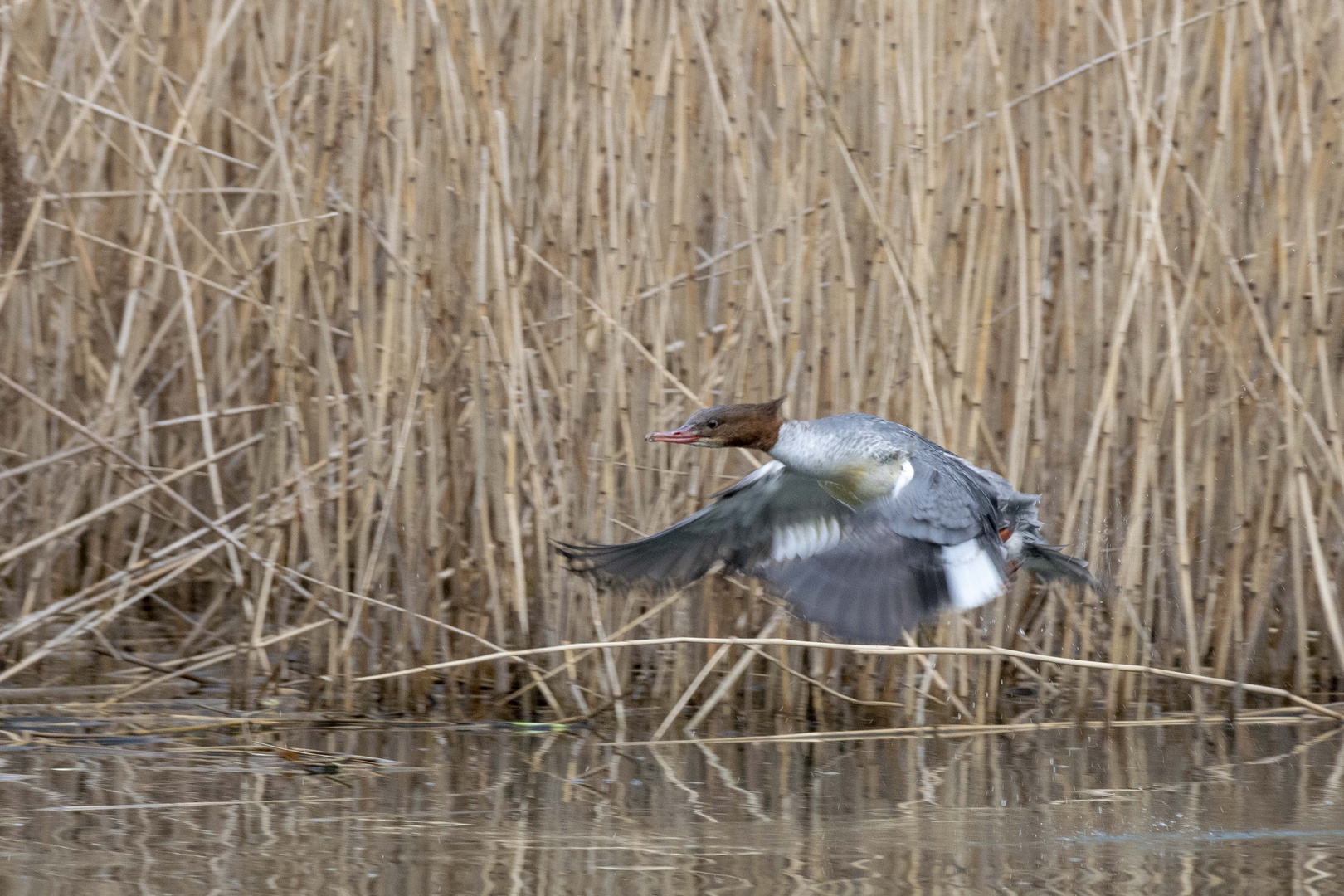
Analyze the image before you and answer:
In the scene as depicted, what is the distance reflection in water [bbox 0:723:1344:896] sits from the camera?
85.3 inches

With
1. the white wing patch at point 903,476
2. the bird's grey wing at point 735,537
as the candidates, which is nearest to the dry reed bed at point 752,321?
the bird's grey wing at point 735,537

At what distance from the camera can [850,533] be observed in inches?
113

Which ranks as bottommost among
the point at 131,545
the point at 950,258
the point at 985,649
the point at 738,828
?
the point at 738,828

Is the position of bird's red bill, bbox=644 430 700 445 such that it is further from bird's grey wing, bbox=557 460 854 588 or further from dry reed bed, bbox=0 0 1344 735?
dry reed bed, bbox=0 0 1344 735

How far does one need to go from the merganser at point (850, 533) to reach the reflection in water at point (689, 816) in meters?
0.35

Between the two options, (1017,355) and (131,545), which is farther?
(131,545)

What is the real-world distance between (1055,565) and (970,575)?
414mm

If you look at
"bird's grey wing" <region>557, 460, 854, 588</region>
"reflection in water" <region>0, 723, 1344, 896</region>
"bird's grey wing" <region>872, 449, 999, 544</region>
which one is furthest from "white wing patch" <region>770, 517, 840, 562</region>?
"reflection in water" <region>0, 723, 1344, 896</region>

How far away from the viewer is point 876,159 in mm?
3322

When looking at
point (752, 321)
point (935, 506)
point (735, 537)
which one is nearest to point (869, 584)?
point (935, 506)

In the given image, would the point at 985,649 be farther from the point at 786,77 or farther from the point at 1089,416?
the point at 786,77

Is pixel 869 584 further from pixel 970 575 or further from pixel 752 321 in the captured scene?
pixel 752 321

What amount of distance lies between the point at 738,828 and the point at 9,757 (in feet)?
4.58

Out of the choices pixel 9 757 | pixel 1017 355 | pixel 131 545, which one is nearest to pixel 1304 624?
pixel 1017 355
